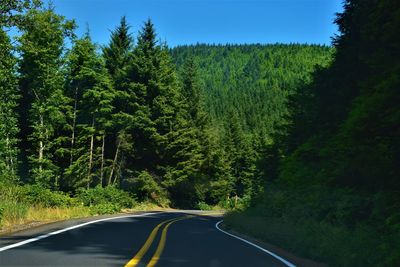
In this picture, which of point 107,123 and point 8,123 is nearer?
point 8,123

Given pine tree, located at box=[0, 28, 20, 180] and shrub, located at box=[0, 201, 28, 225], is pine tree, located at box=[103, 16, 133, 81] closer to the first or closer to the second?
pine tree, located at box=[0, 28, 20, 180]

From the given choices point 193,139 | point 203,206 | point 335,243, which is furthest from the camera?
point 203,206

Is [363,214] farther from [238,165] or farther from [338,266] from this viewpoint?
[238,165]

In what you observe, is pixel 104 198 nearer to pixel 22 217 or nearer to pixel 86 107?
pixel 86 107

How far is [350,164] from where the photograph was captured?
15.9m

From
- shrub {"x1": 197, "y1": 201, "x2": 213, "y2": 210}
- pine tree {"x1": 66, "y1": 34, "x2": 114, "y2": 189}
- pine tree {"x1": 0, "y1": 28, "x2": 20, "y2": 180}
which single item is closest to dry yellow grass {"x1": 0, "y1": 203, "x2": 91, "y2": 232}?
pine tree {"x1": 0, "y1": 28, "x2": 20, "y2": 180}

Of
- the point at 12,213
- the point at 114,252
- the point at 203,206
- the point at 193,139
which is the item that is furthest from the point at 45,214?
the point at 203,206

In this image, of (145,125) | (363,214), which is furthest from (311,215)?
(145,125)

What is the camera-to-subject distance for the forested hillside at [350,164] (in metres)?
12.2

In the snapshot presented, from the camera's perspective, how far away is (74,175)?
141 feet

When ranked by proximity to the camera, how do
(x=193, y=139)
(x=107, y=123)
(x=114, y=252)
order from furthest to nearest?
(x=193, y=139) → (x=107, y=123) → (x=114, y=252)

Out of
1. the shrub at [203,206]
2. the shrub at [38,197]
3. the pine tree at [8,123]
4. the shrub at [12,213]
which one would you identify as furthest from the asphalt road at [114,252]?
the shrub at [203,206]

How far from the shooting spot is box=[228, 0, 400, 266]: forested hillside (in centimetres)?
1223

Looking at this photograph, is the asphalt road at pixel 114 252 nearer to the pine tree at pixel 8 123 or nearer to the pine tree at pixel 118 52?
the pine tree at pixel 8 123
